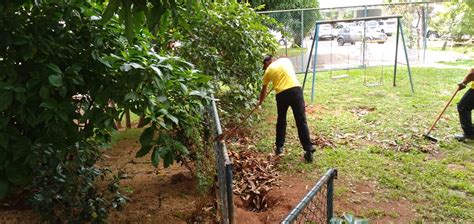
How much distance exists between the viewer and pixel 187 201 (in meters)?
4.20

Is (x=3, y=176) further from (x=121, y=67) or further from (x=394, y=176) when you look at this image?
(x=394, y=176)

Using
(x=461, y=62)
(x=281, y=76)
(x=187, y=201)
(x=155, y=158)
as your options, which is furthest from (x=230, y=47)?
(x=461, y=62)

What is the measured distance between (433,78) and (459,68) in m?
2.39

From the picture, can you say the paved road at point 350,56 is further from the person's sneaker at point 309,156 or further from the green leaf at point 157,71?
the green leaf at point 157,71

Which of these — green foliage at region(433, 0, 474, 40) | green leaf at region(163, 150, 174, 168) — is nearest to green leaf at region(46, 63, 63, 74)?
green leaf at region(163, 150, 174, 168)

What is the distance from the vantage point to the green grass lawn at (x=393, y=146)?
4.67 meters

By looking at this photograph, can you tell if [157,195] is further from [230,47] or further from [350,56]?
[350,56]

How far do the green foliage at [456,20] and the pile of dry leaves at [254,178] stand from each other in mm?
12513

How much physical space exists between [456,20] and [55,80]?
19.7 m

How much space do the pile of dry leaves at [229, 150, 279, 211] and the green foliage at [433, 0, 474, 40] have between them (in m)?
12.5

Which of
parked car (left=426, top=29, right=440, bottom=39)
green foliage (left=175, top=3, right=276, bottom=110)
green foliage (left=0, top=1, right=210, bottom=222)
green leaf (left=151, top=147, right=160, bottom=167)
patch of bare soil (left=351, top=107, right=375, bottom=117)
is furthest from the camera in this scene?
parked car (left=426, top=29, right=440, bottom=39)

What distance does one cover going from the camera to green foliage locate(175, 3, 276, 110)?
5.39 metres

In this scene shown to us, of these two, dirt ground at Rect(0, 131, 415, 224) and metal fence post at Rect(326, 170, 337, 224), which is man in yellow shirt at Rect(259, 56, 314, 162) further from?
metal fence post at Rect(326, 170, 337, 224)

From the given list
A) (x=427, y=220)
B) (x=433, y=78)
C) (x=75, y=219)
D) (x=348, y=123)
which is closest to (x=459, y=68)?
(x=433, y=78)
